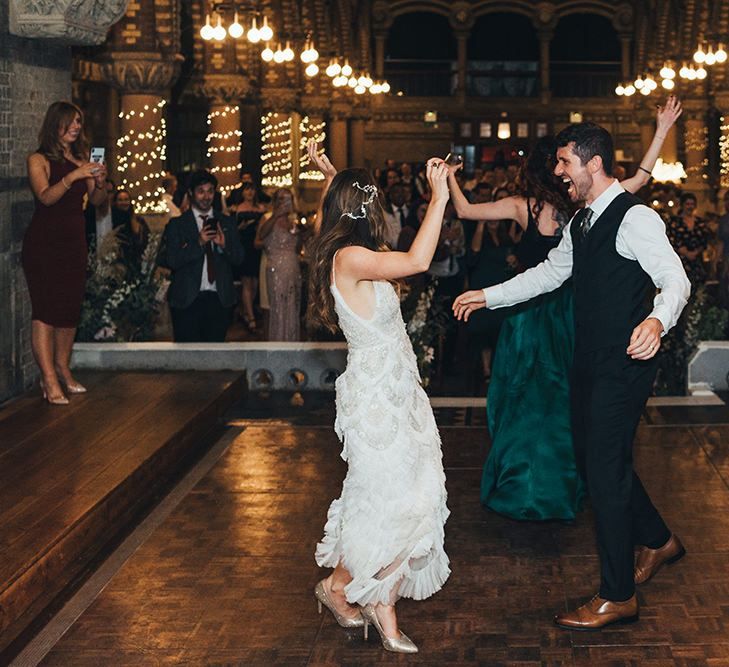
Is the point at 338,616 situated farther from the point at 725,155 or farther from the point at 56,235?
the point at 725,155

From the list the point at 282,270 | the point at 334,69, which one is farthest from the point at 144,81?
the point at 334,69

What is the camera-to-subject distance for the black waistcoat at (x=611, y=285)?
543cm

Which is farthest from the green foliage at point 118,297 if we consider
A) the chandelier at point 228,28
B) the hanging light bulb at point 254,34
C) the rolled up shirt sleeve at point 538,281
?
the hanging light bulb at point 254,34

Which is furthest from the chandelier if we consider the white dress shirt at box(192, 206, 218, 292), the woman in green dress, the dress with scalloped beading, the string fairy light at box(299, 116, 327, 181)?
the dress with scalloped beading

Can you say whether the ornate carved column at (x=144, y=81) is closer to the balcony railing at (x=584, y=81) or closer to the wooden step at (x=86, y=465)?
the wooden step at (x=86, y=465)

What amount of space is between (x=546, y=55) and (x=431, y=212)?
130ft

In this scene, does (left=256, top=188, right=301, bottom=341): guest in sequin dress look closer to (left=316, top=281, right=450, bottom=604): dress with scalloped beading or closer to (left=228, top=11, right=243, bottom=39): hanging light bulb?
(left=228, top=11, right=243, bottom=39): hanging light bulb

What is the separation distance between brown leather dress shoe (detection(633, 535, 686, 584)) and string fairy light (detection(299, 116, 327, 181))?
26.7m

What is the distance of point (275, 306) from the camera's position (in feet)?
43.7

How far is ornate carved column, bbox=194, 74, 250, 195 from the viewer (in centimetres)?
2331

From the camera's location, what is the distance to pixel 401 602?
5871 millimetres

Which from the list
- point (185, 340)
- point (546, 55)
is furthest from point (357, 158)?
point (185, 340)

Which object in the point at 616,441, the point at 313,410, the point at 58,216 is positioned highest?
the point at 58,216

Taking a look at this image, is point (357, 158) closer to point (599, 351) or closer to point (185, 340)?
point (185, 340)
